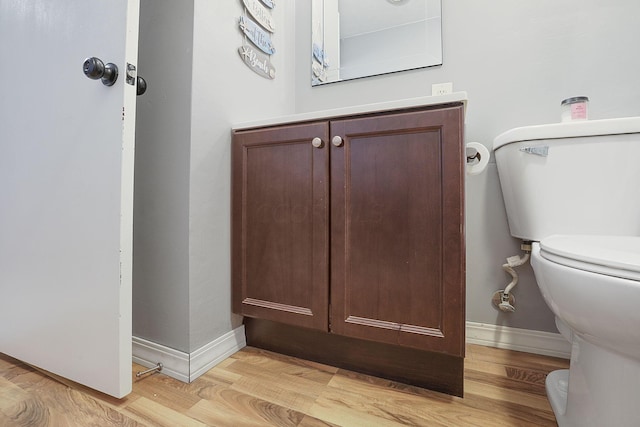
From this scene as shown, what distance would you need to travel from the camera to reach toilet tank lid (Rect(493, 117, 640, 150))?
78cm

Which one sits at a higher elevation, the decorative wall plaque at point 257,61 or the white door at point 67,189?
the decorative wall plaque at point 257,61

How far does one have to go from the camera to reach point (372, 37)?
1247 millimetres

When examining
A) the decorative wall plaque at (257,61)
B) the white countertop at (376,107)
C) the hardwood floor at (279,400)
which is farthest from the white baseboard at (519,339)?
the decorative wall plaque at (257,61)

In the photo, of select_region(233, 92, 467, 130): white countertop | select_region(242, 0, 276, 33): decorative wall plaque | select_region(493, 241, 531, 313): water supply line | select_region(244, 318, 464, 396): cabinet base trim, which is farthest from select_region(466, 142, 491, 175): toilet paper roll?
select_region(242, 0, 276, 33): decorative wall plaque

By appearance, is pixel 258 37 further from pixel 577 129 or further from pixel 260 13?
pixel 577 129

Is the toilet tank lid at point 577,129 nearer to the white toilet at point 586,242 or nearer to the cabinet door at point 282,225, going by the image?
the white toilet at point 586,242

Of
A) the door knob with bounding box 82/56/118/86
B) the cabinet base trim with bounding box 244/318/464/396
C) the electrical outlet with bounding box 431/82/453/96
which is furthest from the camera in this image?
the electrical outlet with bounding box 431/82/453/96

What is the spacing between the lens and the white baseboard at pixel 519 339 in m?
0.98

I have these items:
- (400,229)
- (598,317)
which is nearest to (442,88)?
(400,229)

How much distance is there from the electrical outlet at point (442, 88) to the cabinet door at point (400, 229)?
0.49m

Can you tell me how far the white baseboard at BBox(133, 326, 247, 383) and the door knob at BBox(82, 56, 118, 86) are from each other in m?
0.77

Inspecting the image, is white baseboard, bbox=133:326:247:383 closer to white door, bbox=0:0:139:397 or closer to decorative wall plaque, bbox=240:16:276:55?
white door, bbox=0:0:139:397

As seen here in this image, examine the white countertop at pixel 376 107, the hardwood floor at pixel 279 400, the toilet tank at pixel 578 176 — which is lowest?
the hardwood floor at pixel 279 400

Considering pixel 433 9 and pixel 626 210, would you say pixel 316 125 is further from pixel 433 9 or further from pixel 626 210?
pixel 626 210
